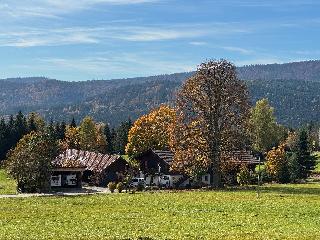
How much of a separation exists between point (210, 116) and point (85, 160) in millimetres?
27887

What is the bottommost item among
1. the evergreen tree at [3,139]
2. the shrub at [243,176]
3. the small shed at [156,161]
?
the shrub at [243,176]

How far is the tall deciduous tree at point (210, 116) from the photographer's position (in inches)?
2628

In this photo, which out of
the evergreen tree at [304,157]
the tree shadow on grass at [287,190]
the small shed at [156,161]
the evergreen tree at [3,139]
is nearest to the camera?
the tree shadow on grass at [287,190]

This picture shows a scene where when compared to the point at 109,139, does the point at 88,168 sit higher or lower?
lower

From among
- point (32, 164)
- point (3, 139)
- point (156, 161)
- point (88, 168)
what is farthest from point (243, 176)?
point (3, 139)

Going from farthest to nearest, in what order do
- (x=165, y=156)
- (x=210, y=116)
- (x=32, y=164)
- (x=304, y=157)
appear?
(x=304, y=157) < (x=165, y=156) < (x=210, y=116) < (x=32, y=164)

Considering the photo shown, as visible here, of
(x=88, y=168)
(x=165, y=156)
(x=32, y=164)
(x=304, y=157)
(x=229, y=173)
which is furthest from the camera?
(x=304, y=157)

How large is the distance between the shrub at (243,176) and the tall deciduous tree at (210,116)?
1194 centimetres

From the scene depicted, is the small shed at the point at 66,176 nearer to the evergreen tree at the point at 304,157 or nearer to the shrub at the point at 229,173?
the shrub at the point at 229,173

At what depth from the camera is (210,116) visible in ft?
221

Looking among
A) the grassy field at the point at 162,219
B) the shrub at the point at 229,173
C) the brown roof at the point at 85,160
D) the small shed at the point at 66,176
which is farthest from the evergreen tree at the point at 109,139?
the grassy field at the point at 162,219

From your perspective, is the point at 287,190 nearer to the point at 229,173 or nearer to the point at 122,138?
the point at 229,173

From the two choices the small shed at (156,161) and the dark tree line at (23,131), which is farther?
the dark tree line at (23,131)

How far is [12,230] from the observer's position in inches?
1163
